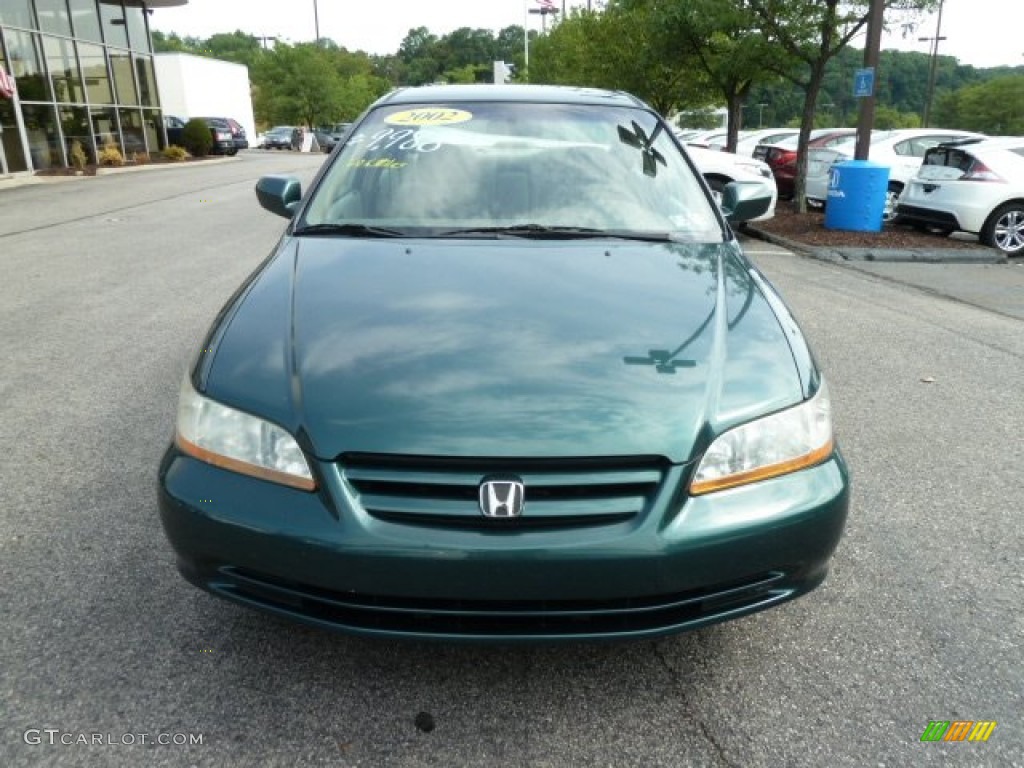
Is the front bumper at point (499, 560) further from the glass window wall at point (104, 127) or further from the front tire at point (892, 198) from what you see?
the glass window wall at point (104, 127)

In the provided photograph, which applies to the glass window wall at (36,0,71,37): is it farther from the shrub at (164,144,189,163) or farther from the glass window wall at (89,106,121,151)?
the shrub at (164,144,189,163)

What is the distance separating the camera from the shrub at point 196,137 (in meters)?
30.9

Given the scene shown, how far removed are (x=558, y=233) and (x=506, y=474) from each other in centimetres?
136

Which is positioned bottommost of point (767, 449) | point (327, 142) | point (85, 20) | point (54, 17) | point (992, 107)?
point (767, 449)

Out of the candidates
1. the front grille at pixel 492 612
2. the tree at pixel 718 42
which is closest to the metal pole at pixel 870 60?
the tree at pixel 718 42

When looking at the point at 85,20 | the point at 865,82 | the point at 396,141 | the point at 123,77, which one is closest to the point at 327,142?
the point at 396,141

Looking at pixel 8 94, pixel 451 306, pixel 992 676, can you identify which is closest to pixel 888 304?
pixel 992 676

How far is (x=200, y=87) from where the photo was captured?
4228cm

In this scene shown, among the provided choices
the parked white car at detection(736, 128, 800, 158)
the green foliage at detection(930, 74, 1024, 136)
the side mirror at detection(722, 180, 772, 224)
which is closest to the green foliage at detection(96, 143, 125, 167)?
the parked white car at detection(736, 128, 800, 158)

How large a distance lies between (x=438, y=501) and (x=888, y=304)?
6.60 m

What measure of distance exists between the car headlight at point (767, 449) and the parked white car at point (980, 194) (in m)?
9.93

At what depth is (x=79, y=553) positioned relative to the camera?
2.82 meters

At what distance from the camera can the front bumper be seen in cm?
179

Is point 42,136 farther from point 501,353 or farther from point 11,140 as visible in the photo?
point 501,353
